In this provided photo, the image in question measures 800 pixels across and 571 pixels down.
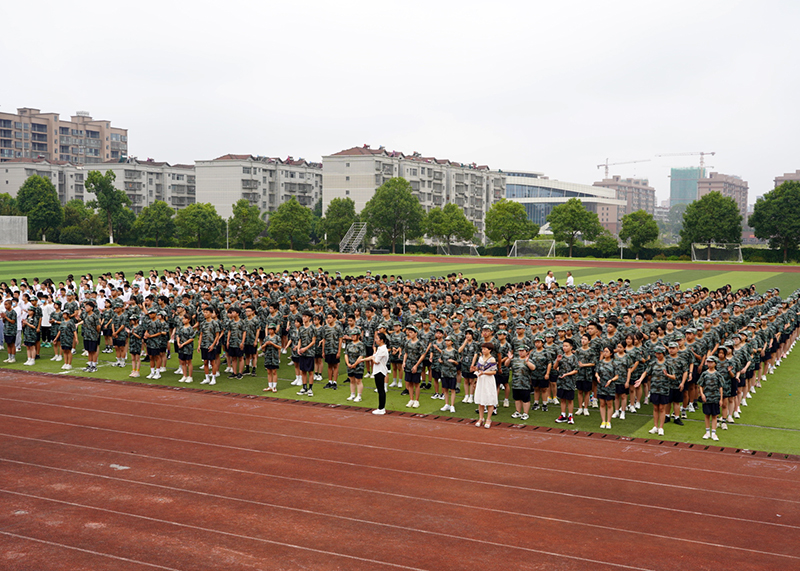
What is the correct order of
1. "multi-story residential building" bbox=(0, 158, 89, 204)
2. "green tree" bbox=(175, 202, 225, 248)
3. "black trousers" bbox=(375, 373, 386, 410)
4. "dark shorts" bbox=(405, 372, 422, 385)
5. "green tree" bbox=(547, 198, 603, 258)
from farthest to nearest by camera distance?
"multi-story residential building" bbox=(0, 158, 89, 204) → "green tree" bbox=(175, 202, 225, 248) → "green tree" bbox=(547, 198, 603, 258) → "dark shorts" bbox=(405, 372, 422, 385) → "black trousers" bbox=(375, 373, 386, 410)

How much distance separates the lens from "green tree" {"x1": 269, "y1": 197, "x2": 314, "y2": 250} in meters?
93.4

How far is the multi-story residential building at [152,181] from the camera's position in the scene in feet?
418

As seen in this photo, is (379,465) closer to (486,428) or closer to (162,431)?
(486,428)

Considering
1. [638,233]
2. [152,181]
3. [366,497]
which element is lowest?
[366,497]

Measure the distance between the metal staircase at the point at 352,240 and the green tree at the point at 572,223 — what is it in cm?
2510

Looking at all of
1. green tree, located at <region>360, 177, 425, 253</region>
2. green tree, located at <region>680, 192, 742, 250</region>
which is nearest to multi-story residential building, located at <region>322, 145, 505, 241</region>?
green tree, located at <region>360, 177, 425, 253</region>

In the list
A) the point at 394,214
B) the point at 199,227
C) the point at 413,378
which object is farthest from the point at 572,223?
the point at 413,378

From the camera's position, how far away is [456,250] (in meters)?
90.0

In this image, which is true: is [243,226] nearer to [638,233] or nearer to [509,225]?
[509,225]

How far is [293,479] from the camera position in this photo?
1009 cm

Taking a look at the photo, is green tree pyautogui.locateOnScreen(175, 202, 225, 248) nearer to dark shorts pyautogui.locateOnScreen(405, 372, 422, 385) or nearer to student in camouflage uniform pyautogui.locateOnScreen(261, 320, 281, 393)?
student in camouflage uniform pyautogui.locateOnScreen(261, 320, 281, 393)

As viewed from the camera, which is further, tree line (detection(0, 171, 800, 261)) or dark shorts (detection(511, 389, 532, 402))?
tree line (detection(0, 171, 800, 261))

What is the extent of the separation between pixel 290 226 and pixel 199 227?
13599mm

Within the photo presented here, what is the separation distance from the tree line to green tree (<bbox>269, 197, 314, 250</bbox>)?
0.14m
